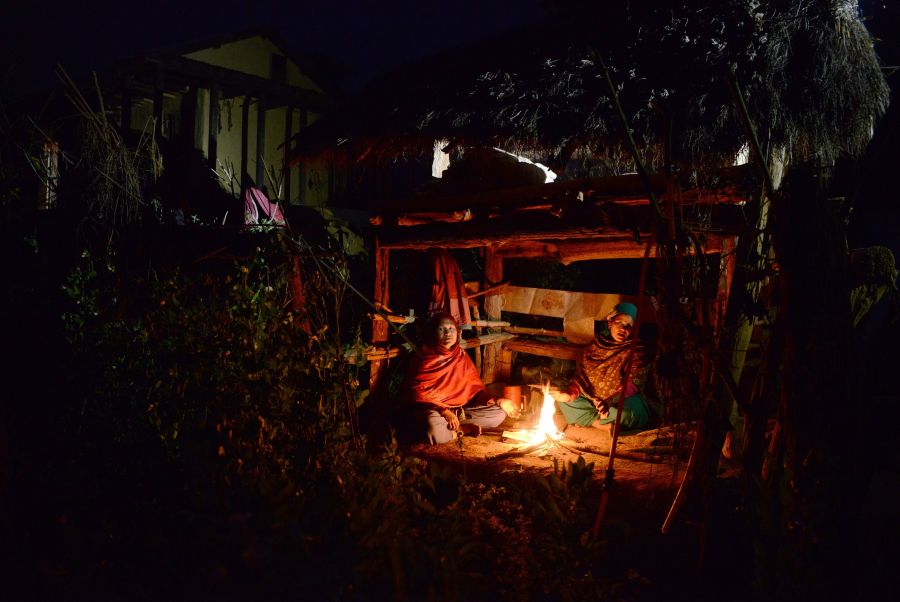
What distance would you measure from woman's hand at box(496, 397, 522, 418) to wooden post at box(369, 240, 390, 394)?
68.5 inches


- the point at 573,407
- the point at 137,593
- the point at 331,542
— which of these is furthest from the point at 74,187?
the point at 573,407

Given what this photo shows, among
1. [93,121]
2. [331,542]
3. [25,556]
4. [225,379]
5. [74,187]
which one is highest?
[93,121]

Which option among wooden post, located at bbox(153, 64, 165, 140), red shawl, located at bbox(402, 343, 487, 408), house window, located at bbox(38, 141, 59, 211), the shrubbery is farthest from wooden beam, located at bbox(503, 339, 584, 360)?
wooden post, located at bbox(153, 64, 165, 140)

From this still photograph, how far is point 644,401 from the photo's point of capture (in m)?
8.12

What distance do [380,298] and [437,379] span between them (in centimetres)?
127

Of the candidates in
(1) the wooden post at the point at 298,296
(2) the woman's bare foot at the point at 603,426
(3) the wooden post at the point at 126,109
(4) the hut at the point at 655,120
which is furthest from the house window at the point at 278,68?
(1) the wooden post at the point at 298,296

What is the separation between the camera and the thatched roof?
4684mm

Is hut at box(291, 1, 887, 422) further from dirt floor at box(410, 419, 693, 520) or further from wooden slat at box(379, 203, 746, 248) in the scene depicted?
dirt floor at box(410, 419, 693, 520)

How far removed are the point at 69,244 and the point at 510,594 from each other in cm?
386

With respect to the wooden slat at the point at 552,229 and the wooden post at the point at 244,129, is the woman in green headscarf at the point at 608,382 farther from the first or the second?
the wooden post at the point at 244,129

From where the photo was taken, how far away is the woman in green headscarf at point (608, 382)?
782 centimetres

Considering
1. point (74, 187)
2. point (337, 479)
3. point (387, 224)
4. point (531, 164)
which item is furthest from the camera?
point (387, 224)

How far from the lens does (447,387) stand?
7980 millimetres

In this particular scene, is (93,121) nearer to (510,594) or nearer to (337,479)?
(337,479)
